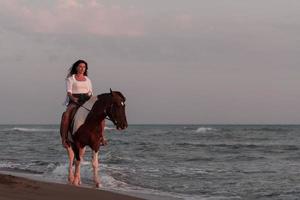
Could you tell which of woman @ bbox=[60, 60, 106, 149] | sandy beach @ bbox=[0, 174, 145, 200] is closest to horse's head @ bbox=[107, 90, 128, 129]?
woman @ bbox=[60, 60, 106, 149]

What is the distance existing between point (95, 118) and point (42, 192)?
1.95 meters

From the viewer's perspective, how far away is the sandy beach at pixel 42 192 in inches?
280

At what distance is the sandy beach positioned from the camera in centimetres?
711

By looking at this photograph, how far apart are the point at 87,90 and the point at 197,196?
312 centimetres

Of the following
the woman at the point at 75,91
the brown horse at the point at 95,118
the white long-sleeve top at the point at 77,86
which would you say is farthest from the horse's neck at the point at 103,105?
the white long-sleeve top at the point at 77,86

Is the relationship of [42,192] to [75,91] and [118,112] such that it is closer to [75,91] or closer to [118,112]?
[118,112]

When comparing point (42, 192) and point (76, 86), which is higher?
point (76, 86)

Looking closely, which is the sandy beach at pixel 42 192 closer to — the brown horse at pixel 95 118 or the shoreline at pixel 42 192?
the shoreline at pixel 42 192

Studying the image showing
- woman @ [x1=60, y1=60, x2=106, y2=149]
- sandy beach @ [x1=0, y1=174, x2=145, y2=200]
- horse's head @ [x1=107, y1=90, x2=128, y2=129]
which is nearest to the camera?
sandy beach @ [x1=0, y1=174, x2=145, y2=200]

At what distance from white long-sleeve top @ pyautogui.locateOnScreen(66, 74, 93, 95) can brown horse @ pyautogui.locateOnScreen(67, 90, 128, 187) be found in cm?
37

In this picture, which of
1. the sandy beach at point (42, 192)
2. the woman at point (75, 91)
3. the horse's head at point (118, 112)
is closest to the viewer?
the sandy beach at point (42, 192)

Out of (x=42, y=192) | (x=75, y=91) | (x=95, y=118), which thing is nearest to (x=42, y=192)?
(x=42, y=192)

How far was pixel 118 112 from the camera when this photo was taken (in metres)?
9.06

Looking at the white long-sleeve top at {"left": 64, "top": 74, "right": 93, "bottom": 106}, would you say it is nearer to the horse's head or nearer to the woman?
the woman
